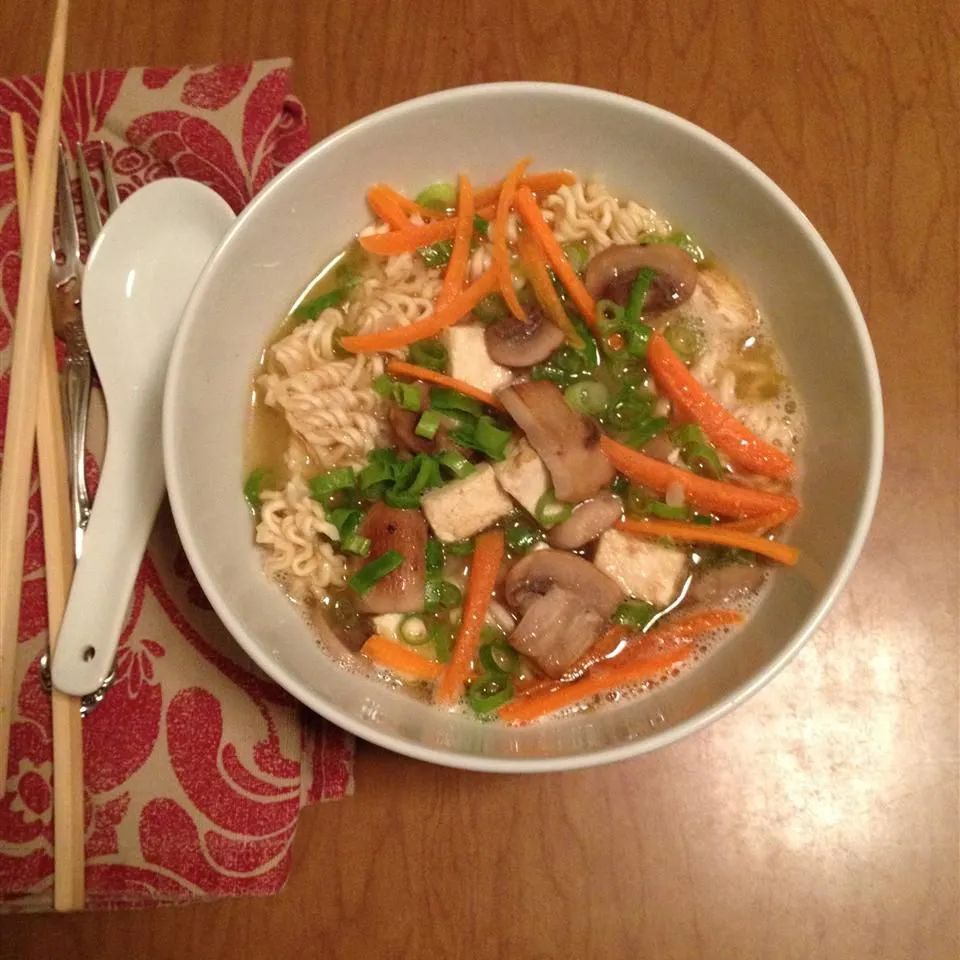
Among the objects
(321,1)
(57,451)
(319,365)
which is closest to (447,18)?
(321,1)

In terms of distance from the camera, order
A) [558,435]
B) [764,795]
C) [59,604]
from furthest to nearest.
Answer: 1. [764,795]
2. [59,604]
3. [558,435]

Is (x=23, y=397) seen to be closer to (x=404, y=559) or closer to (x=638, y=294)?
(x=404, y=559)

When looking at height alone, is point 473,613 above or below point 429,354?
below

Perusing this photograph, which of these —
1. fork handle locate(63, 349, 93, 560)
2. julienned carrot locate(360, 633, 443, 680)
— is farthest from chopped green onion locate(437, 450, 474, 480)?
fork handle locate(63, 349, 93, 560)

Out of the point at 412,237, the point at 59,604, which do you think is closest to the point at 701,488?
the point at 412,237

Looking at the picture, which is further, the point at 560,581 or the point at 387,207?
the point at 387,207

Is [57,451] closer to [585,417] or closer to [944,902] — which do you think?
[585,417]

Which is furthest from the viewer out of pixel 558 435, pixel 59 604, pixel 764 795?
pixel 764 795
